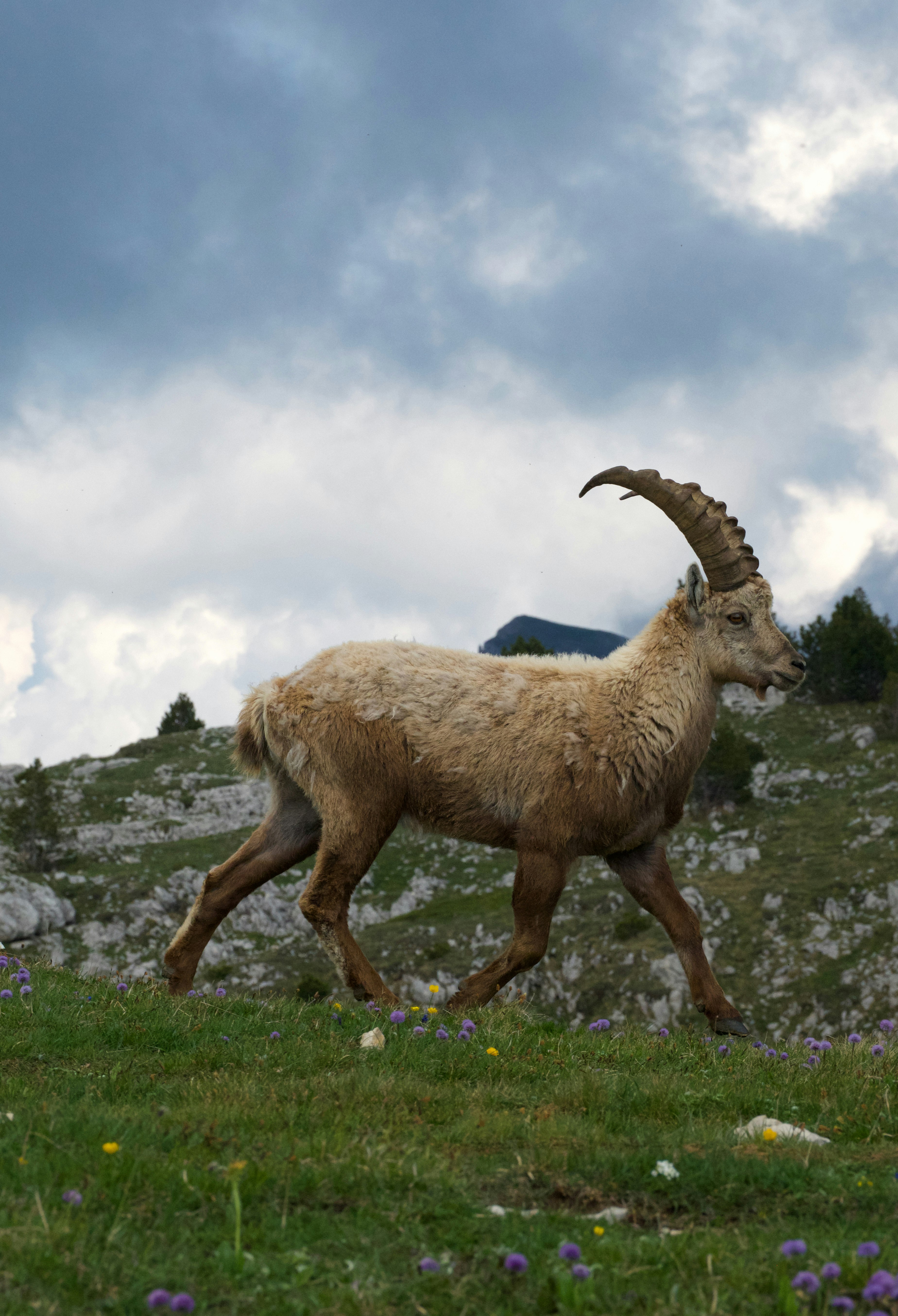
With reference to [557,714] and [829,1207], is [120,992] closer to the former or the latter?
[557,714]

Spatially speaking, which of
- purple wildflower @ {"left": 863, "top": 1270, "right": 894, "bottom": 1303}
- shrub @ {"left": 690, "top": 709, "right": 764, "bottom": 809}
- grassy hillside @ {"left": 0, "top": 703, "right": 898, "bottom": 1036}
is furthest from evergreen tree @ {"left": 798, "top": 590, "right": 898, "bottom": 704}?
purple wildflower @ {"left": 863, "top": 1270, "right": 894, "bottom": 1303}

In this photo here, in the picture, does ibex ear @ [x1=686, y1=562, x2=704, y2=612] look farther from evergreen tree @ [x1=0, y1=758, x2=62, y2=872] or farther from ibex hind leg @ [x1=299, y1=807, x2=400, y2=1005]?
evergreen tree @ [x1=0, y1=758, x2=62, y2=872]

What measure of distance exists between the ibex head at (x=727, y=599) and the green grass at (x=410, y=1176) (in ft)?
12.5

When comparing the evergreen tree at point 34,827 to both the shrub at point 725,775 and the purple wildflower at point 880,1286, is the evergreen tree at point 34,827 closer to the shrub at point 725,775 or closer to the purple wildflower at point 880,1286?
the shrub at point 725,775

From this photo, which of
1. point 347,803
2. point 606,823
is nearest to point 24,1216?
point 347,803

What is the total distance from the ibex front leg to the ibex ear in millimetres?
2371

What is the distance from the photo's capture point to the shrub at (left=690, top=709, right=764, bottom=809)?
60594 mm

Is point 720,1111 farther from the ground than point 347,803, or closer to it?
closer to it

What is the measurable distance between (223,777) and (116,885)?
54.6 feet

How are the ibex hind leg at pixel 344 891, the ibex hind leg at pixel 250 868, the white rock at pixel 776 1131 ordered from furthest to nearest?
1. the ibex hind leg at pixel 250 868
2. the ibex hind leg at pixel 344 891
3. the white rock at pixel 776 1131

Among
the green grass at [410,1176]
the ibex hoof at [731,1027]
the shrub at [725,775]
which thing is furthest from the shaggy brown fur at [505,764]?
the shrub at [725,775]

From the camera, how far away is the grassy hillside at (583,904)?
41.3m

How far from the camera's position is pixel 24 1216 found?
146 inches

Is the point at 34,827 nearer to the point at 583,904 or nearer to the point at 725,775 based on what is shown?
the point at 583,904
